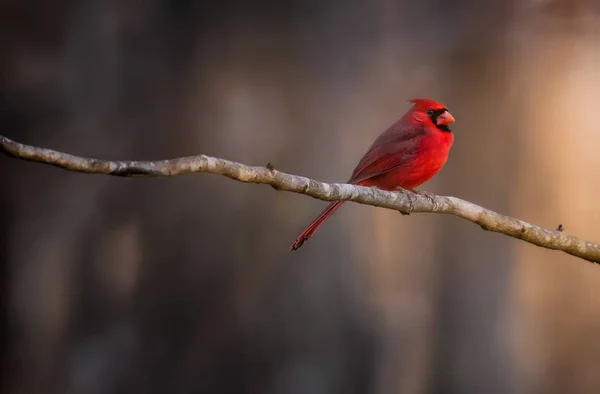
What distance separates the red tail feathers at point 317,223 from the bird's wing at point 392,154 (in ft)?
0.76

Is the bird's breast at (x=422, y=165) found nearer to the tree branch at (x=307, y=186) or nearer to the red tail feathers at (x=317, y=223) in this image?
the tree branch at (x=307, y=186)

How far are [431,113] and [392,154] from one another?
0.19 metres

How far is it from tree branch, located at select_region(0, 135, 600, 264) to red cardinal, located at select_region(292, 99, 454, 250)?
0.38 feet

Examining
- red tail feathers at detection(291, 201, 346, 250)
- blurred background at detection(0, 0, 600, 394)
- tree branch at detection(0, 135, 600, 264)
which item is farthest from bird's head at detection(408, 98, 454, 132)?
red tail feathers at detection(291, 201, 346, 250)

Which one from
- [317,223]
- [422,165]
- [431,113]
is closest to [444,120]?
[431,113]

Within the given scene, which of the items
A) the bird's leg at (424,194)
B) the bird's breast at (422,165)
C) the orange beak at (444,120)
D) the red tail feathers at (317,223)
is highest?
the orange beak at (444,120)

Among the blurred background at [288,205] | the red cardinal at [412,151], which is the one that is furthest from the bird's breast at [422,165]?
the blurred background at [288,205]

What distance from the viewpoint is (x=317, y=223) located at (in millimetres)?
2238

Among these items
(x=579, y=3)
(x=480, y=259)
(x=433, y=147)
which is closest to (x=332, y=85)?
(x=433, y=147)

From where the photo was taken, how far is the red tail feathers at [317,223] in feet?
7.15

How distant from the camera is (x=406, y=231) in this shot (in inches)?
106

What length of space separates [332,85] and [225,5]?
0.45 meters

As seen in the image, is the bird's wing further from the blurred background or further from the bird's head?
the blurred background

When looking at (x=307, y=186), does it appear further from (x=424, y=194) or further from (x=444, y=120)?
(x=444, y=120)
